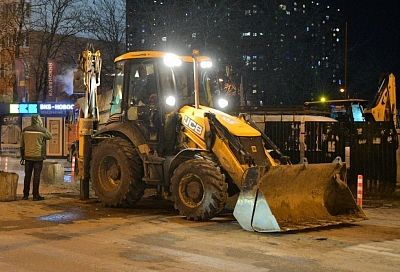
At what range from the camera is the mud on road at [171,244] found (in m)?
7.97

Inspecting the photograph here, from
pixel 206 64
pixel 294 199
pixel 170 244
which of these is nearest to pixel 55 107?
pixel 206 64

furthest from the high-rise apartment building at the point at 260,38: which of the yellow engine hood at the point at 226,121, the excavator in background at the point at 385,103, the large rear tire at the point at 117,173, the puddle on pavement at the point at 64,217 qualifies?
the puddle on pavement at the point at 64,217

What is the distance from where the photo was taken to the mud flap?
10.3 meters

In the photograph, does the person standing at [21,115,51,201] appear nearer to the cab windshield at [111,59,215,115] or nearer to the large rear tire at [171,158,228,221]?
the cab windshield at [111,59,215,115]

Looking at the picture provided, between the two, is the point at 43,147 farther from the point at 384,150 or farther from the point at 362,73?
the point at 362,73

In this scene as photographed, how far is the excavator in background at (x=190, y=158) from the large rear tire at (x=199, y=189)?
19mm

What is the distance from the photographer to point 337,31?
64562mm

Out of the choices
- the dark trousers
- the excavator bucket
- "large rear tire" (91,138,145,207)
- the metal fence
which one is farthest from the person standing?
the metal fence

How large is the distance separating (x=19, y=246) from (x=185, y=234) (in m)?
2.69

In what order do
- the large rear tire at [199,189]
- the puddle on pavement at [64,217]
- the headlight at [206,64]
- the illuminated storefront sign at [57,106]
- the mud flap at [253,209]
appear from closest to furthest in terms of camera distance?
1. the mud flap at [253,209]
2. the large rear tire at [199,189]
3. the puddle on pavement at [64,217]
4. the headlight at [206,64]
5. the illuminated storefront sign at [57,106]

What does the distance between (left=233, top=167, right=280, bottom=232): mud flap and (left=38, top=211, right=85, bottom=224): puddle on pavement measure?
3.29 meters

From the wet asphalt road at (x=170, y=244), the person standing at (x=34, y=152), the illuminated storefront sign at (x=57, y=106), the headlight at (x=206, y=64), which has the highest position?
the illuminated storefront sign at (x=57, y=106)

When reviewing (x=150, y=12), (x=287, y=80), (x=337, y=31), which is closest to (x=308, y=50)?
(x=287, y=80)

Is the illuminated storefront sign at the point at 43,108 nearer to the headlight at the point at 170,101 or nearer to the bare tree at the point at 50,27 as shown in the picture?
the bare tree at the point at 50,27
